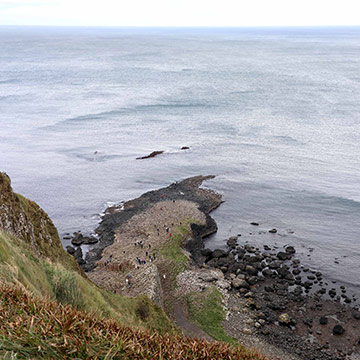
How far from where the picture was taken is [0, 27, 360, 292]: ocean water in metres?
55.2

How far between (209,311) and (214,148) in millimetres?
49047

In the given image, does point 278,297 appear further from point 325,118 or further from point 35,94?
point 35,94

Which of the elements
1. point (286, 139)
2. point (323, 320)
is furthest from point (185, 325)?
point (286, 139)

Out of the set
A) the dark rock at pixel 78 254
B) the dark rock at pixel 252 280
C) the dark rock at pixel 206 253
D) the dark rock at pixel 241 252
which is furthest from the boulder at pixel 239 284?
the dark rock at pixel 78 254

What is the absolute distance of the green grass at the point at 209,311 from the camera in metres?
33.4

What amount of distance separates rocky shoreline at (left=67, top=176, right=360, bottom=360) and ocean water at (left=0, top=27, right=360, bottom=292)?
2806 millimetres

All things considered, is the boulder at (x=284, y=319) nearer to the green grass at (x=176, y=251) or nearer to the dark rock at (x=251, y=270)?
the dark rock at (x=251, y=270)

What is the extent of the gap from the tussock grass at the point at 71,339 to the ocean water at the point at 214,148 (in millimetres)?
35186

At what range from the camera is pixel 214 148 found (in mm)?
81438

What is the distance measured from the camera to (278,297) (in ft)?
127

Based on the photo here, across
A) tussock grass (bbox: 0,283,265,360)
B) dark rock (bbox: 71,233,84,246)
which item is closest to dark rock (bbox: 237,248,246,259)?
dark rock (bbox: 71,233,84,246)

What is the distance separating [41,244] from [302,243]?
32814 mm

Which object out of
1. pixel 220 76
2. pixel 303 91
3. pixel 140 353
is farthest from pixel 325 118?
pixel 140 353

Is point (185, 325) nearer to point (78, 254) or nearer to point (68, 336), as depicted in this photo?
point (78, 254)
